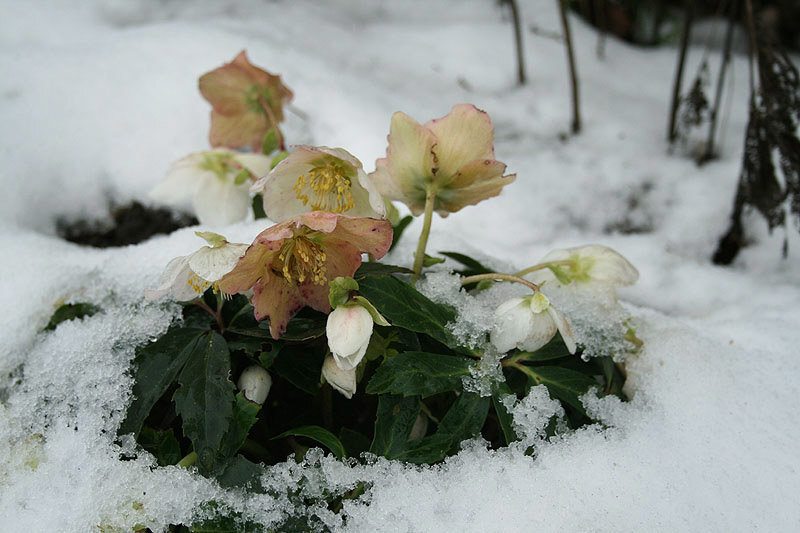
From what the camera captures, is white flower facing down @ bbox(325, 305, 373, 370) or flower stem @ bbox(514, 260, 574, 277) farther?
flower stem @ bbox(514, 260, 574, 277)

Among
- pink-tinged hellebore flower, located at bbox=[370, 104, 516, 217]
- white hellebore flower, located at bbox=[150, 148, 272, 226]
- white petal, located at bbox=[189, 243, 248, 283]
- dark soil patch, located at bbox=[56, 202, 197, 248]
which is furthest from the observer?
dark soil patch, located at bbox=[56, 202, 197, 248]

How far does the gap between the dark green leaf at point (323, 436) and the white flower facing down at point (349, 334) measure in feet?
0.26

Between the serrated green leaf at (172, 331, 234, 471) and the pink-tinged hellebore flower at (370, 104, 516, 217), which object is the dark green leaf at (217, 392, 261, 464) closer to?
the serrated green leaf at (172, 331, 234, 471)

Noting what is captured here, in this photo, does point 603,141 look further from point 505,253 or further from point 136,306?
point 136,306

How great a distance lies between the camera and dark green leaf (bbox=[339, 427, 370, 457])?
0.63 metres

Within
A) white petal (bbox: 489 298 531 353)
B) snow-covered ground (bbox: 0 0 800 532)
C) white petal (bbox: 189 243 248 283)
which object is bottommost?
snow-covered ground (bbox: 0 0 800 532)

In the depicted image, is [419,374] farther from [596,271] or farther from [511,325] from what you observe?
[596,271]

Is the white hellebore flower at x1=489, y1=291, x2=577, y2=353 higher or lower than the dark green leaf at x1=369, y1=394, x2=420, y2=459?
higher

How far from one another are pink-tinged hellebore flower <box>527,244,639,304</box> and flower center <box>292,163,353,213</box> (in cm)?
25

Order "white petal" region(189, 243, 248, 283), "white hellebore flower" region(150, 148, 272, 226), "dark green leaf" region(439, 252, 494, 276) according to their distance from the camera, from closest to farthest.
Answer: "white petal" region(189, 243, 248, 283), "dark green leaf" region(439, 252, 494, 276), "white hellebore flower" region(150, 148, 272, 226)

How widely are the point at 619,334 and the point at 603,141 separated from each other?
3.00 feet

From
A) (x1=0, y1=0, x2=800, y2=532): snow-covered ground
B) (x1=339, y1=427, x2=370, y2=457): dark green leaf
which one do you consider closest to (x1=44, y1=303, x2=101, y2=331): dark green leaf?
(x1=0, y1=0, x2=800, y2=532): snow-covered ground

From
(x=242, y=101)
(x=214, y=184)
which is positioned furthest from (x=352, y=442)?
(x=242, y=101)

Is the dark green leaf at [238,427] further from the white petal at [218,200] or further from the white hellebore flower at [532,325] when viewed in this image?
the white petal at [218,200]
